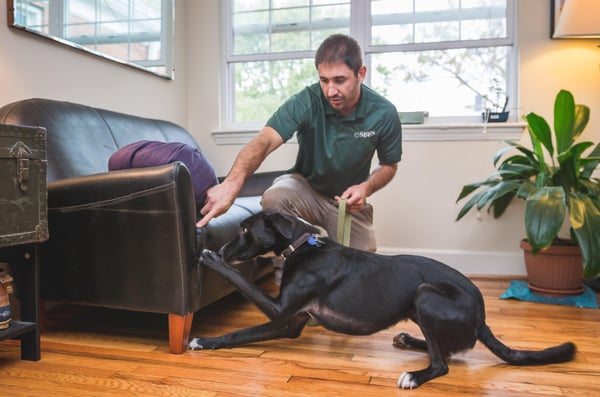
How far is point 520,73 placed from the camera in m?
3.22

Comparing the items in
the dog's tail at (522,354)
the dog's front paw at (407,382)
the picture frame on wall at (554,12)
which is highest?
the picture frame on wall at (554,12)

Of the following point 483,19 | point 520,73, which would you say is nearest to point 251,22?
point 483,19

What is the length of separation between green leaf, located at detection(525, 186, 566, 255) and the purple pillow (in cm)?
156

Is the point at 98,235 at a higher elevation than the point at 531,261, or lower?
higher

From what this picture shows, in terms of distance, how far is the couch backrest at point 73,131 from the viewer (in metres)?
1.97

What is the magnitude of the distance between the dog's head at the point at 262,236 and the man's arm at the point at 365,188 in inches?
12.5

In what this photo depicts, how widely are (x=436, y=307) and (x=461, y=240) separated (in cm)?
196

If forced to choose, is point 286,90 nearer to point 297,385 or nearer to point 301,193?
point 301,193

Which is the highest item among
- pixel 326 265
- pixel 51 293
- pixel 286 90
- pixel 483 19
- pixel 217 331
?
pixel 483 19

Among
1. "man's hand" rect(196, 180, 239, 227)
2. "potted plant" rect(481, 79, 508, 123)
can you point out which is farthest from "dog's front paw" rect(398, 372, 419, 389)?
"potted plant" rect(481, 79, 508, 123)

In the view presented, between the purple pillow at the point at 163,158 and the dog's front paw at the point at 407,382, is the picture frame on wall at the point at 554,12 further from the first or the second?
the dog's front paw at the point at 407,382

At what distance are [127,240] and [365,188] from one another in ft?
3.10

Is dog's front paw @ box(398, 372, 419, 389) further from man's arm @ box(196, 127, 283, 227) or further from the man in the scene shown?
man's arm @ box(196, 127, 283, 227)

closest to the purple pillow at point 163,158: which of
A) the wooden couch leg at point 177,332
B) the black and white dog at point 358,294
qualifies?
the black and white dog at point 358,294
